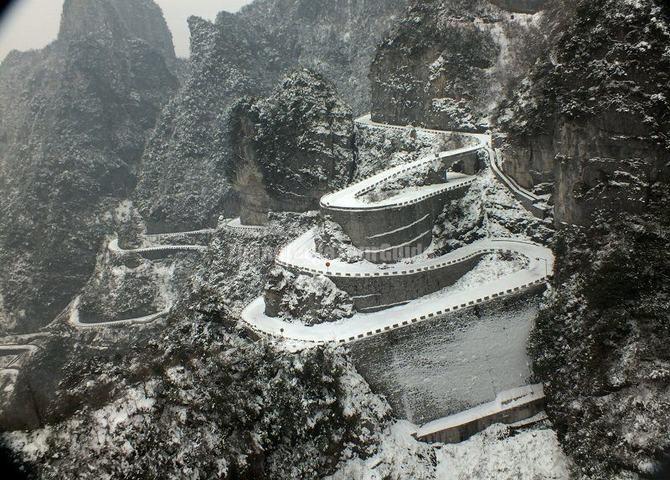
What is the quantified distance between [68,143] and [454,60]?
58995 mm

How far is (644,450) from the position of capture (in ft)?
73.2

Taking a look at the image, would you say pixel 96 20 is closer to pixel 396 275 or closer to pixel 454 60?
pixel 454 60

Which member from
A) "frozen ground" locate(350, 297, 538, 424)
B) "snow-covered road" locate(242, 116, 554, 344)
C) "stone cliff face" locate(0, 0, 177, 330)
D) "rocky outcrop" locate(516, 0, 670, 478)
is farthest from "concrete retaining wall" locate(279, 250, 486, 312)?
"stone cliff face" locate(0, 0, 177, 330)

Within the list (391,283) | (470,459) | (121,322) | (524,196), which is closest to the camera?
(470,459)

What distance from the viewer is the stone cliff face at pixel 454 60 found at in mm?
49594

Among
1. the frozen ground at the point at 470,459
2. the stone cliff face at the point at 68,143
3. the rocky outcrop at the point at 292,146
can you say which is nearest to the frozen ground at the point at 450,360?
the frozen ground at the point at 470,459

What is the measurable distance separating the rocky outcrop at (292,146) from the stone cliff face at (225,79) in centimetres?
941

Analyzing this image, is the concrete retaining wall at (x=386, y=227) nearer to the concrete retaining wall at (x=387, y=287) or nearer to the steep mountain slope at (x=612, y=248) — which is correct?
the concrete retaining wall at (x=387, y=287)

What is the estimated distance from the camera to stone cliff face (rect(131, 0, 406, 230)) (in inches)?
2788

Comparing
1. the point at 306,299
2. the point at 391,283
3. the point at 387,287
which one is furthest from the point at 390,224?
the point at 306,299

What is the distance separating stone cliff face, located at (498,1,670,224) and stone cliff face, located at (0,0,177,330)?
195 feet

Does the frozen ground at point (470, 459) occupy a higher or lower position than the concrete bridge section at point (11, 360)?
higher

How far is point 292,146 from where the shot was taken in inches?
2044

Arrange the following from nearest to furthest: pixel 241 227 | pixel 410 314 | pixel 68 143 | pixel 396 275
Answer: pixel 410 314, pixel 396 275, pixel 241 227, pixel 68 143
